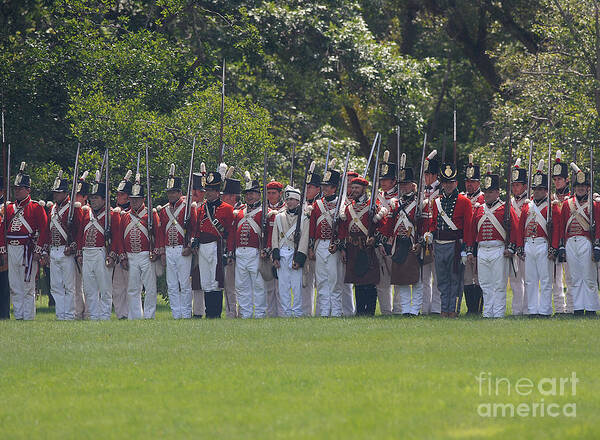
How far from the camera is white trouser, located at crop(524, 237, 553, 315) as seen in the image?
1616 cm

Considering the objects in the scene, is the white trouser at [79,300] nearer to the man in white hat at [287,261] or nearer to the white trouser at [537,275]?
the man in white hat at [287,261]

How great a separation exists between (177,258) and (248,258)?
1.24 metres

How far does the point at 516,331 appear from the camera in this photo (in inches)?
548

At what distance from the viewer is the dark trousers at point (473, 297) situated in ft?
56.5

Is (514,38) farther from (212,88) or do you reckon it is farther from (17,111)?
(17,111)

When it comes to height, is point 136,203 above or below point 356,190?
below

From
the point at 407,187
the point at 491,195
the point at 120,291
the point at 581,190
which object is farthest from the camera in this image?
the point at 120,291

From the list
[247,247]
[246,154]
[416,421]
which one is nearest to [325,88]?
[246,154]

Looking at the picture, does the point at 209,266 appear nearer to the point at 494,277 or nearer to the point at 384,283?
the point at 384,283

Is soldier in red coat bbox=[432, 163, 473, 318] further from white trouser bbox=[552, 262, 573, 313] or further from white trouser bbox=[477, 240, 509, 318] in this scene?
white trouser bbox=[552, 262, 573, 313]

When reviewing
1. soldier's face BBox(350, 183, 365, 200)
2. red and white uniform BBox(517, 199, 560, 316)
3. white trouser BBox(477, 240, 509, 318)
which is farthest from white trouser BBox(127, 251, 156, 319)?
red and white uniform BBox(517, 199, 560, 316)

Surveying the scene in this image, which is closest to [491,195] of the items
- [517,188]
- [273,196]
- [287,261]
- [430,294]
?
[517,188]

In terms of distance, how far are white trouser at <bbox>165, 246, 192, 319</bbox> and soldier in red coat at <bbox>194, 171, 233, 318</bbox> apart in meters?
0.30

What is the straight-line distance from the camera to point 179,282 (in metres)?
18.1
